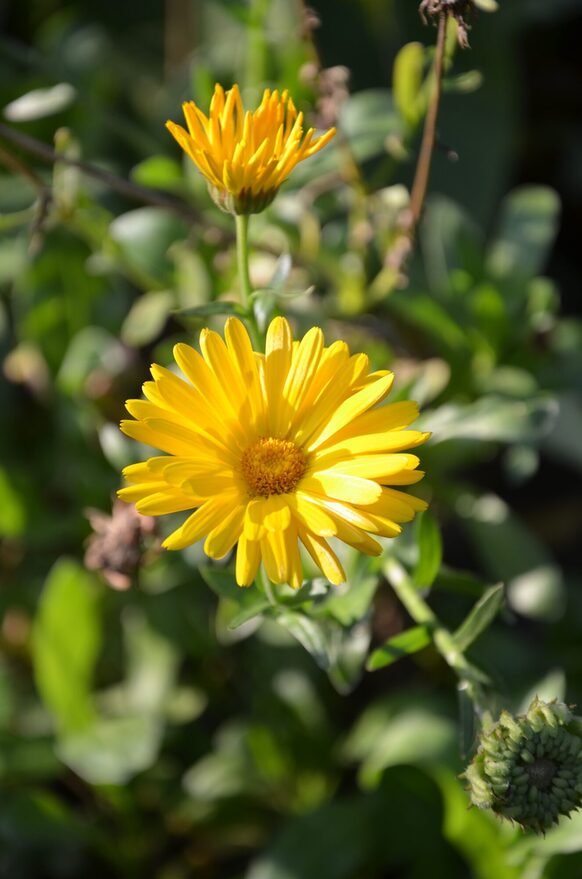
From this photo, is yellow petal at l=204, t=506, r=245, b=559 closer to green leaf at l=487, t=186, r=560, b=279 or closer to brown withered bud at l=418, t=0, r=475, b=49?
brown withered bud at l=418, t=0, r=475, b=49

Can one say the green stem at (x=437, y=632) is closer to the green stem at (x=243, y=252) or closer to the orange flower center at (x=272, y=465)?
the orange flower center at (x=272, y=465)

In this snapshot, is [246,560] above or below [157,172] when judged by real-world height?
below

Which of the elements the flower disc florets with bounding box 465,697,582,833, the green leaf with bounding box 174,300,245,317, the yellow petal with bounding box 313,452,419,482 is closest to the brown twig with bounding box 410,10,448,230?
the green leaf with bounding box 174,300,245,317

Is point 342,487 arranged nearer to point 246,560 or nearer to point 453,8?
point 246,560

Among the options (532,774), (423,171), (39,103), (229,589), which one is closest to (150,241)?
(39,103)

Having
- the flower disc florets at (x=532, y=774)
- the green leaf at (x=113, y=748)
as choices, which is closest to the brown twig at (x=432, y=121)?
the flower disc florets at (x=532, y=774)
